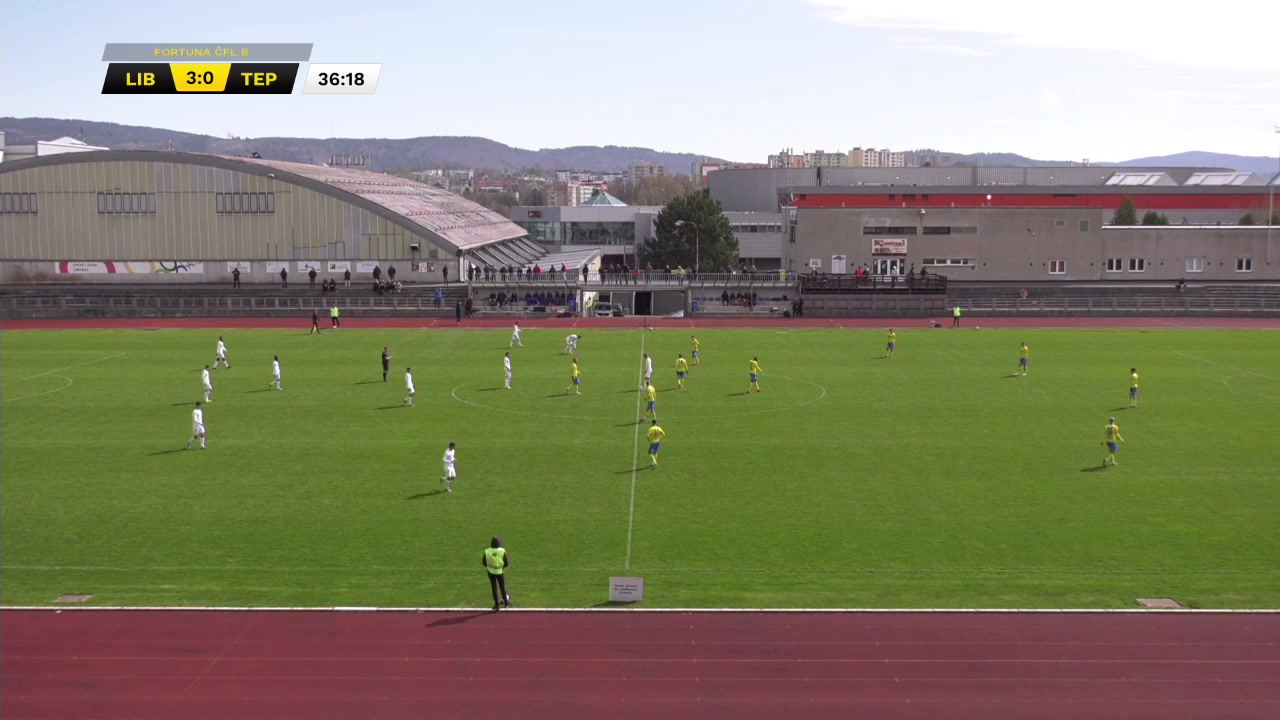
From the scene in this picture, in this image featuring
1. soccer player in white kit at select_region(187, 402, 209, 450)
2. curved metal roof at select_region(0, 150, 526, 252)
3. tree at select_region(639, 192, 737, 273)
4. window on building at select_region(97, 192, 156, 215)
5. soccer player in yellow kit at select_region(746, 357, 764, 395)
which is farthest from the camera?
tree at select_region(639, 192, 737, 273)

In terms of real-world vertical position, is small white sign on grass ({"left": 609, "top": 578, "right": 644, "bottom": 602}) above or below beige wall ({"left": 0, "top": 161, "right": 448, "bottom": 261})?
below

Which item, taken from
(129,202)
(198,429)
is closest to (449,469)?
(198,429)

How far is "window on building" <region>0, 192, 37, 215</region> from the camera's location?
79.6 meters

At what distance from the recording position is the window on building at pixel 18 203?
261ft

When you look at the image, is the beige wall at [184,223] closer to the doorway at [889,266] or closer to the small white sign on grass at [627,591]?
the doorway at [889,266]

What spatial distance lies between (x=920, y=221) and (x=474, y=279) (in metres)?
32.4

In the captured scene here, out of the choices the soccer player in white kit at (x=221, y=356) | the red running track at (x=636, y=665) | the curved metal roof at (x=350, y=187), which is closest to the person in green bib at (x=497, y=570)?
the red running track at (x=636, y=665)

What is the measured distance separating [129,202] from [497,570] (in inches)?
2742

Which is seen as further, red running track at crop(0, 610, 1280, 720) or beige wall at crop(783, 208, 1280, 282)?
beige wall at crop(783, 208, 1280, 282)

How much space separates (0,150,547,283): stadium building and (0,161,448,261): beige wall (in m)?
0.07

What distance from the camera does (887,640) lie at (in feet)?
63.0

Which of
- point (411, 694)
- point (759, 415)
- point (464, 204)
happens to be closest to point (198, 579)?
point (411, 694)

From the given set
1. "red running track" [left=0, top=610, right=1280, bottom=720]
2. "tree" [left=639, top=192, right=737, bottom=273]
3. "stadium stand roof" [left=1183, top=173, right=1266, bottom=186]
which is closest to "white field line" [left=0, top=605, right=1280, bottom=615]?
"red running track" [left=0, top=610, right=1280, bottom=720]

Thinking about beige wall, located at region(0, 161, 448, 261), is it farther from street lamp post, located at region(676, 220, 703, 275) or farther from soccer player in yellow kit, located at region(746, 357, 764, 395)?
soccer player in yellow kit, located at region(746, 357, 764, 395)
